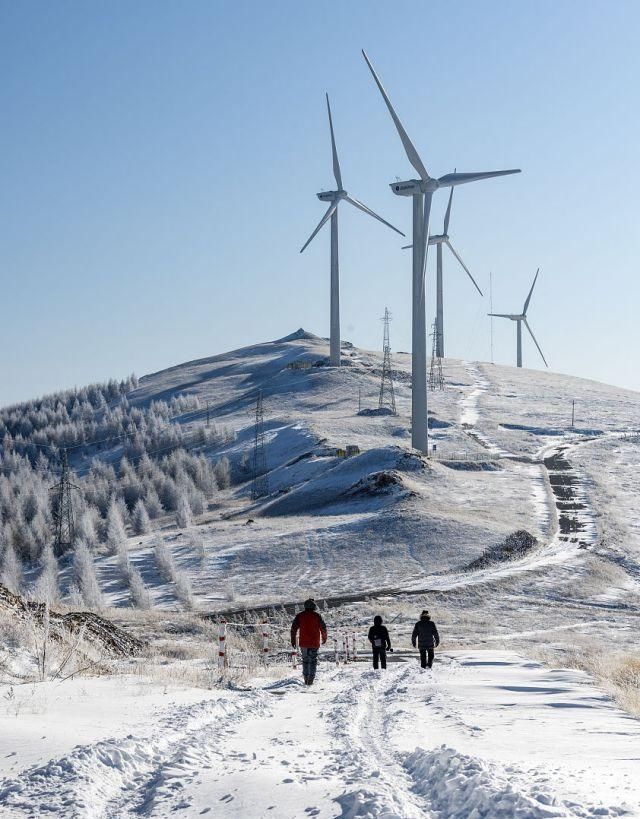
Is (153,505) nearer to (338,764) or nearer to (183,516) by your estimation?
(183,516)

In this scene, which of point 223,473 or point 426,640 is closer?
point 426,640

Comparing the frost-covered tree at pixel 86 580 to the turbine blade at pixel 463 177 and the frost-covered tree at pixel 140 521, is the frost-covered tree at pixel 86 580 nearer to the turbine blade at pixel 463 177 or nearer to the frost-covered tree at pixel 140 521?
the frost-covered tree at pixel 140 521

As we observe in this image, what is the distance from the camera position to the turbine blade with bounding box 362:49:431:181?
229 feet

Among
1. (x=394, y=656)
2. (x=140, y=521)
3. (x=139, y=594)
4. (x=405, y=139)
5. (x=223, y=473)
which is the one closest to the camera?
(x=394, y=656)

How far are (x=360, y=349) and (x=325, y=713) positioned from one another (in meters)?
187

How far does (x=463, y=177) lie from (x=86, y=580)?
45.3 metres

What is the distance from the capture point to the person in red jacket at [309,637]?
17578 millimetres

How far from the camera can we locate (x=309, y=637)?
1789 centimetres

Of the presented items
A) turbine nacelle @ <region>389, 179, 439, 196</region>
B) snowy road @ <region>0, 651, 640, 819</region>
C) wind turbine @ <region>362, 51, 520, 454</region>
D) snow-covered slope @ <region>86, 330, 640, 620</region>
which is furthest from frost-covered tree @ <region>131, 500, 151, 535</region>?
snowy road @ <region>0, 651, 640, 819</region>

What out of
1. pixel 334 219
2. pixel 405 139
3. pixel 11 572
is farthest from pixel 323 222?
pixel 11 572

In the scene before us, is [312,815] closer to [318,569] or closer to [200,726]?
[200,726]

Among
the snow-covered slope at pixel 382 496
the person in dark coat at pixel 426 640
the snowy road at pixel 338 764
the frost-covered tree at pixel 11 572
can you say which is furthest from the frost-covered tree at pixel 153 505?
the snowy road at pixel 338 764

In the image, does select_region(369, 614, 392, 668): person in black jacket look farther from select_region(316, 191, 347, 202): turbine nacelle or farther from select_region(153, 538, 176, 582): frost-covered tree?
select_region(316, 191, 347, 202): turbine nacelle

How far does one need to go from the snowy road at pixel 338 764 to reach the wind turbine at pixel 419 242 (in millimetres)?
58006
